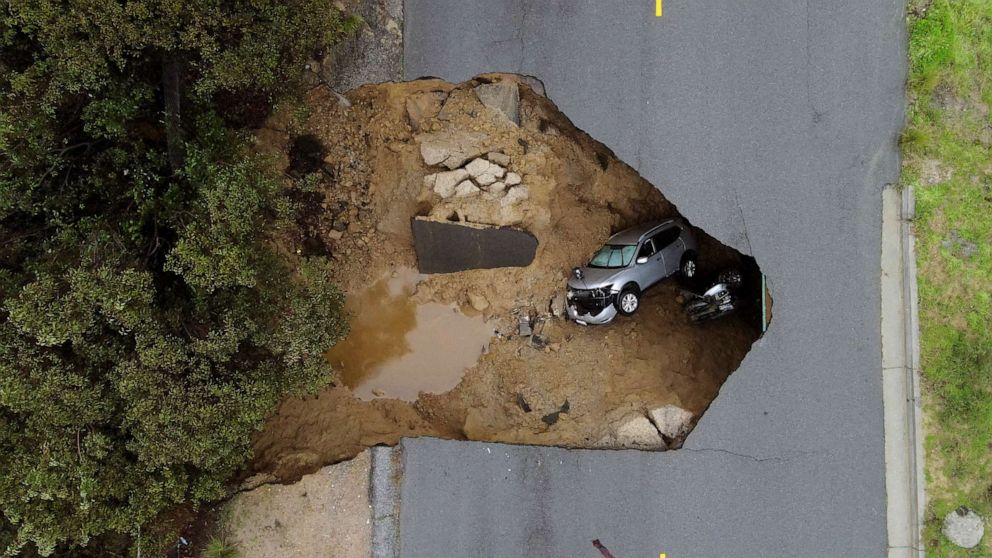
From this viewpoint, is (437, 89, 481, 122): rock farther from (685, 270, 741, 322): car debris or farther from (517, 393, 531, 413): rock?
(685, 270, 741, 322): car debris

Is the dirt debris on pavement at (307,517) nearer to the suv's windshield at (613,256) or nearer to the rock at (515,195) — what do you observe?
the rock at (515,195)

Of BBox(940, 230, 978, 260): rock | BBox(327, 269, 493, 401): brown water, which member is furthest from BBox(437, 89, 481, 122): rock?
BBox(940, 230, 978, 260): rock

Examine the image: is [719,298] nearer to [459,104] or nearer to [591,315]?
[591,315]

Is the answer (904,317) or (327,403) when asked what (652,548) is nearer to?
(904,317)

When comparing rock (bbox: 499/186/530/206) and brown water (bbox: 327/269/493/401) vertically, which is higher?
rock (bbox: 499/186/530/206)

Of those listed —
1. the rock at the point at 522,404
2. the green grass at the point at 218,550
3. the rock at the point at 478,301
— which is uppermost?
the rock at the point at 478,301

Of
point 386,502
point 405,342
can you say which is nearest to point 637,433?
point 386,502

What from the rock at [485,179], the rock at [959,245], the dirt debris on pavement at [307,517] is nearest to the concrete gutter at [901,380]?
the rock at [959,245]
